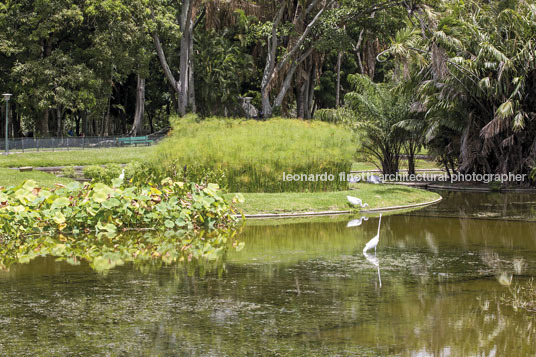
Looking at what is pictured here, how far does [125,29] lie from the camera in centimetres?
4331

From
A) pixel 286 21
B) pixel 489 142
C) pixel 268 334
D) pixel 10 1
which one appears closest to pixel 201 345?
pixel 268 334

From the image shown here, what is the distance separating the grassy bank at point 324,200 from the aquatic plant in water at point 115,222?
161cm

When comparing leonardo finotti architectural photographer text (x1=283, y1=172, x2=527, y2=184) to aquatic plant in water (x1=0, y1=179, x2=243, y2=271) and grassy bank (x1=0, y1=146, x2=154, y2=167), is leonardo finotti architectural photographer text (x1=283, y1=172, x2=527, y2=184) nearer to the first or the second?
aquatic plant in water (x1=0, y1=179, x2=243, y2=271)

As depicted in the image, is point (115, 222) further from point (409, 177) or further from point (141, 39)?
point (141, 39)

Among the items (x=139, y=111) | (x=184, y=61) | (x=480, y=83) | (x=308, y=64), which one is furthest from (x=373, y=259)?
(x=139, y=111)

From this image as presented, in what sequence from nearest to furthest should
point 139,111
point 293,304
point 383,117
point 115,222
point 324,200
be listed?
point 293,304 → point 115,222 → point 324,200 → point 383,117 → point 139,111

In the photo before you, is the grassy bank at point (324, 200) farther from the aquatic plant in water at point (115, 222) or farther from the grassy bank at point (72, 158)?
the grassy bank at point (72, 158)

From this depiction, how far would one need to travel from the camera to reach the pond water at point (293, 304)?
284 inches

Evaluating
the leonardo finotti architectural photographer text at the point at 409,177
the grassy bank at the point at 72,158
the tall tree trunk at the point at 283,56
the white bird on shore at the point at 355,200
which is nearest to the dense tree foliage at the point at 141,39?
the tall tree trunk at the point at 283,56

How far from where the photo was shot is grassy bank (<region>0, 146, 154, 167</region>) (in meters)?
34.5

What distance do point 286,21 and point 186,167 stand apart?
2500cm

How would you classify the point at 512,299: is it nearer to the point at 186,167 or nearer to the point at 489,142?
the point at 186,167

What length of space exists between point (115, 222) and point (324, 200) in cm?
589

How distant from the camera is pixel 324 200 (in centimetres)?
1864
